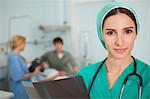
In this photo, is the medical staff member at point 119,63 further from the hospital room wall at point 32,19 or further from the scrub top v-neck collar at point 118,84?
the hospital room wall at point 32,19

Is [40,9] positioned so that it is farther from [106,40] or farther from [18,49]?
[106,40]

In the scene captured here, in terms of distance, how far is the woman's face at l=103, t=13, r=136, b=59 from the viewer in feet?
1.72

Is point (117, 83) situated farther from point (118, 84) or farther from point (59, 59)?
point (59, 59)

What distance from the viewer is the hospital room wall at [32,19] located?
7.68ft

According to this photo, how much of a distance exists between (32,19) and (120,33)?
2.09m

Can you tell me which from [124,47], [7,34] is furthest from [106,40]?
[7,34]

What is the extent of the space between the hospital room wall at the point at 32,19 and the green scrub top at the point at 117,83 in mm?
1846

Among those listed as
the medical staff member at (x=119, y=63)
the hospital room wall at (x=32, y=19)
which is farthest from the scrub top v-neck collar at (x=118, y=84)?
the hospital room wall at (x=32, y=19)

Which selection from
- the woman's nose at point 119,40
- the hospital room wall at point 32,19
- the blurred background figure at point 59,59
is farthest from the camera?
the hospital room wall at point 32,19

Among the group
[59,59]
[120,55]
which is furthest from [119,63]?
[59,59]

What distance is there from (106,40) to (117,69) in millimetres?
89

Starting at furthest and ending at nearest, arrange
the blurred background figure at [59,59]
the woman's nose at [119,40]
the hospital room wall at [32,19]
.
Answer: the hospital room wall at [32,19], the blurred background figure at [59,59], the woman's nose at [119,40]

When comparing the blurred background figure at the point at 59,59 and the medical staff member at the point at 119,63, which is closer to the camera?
the medical staff member at the point at 119,63

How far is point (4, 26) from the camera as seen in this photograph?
7.63ft
